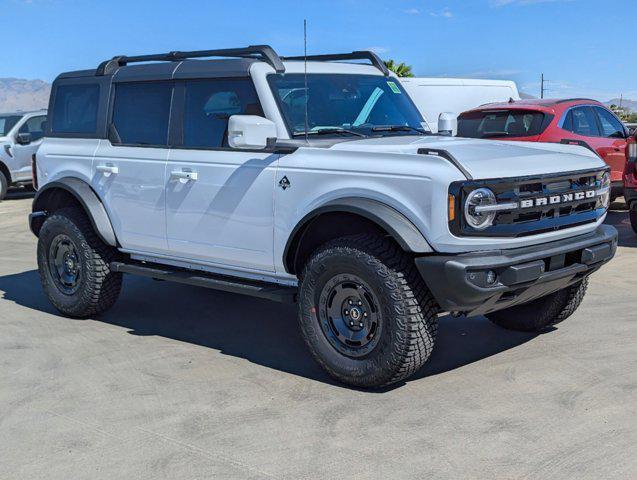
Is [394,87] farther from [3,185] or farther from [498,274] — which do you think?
[3,185]

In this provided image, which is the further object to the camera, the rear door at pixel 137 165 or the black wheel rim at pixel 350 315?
the rear door at pixel 137 165

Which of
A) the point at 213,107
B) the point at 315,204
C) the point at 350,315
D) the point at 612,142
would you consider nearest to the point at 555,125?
the point at 612,142

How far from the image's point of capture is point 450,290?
4629 mm

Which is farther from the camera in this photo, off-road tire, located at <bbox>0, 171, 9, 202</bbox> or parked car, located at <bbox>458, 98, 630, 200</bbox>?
off-road tire, located at <bbox>0, 171, 9, 202</bbox>

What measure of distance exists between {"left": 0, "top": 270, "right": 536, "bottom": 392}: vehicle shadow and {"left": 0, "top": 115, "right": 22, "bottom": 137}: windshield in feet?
36.1

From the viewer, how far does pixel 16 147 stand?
18469 mm

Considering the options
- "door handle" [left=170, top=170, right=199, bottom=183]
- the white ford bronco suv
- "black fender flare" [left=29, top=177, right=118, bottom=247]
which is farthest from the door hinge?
"black fender flare" [left=29, top=177, right=118, bottom=247]

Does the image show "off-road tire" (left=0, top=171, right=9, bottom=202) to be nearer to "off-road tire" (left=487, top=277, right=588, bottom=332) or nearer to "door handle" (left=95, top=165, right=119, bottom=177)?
"door handle" (left=95, top=165, right=119, bottom=177)

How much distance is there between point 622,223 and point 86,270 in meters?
7.97

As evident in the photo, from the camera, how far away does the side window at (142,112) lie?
6371 millimetres

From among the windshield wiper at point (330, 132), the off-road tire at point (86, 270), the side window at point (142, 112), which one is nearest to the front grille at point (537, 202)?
the windshield wiper at point (330, 132)

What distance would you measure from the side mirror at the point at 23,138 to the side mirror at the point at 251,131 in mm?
14373

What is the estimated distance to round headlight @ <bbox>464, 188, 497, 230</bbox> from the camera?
4625mm

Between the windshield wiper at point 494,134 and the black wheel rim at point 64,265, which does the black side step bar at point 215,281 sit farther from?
the windshield wiper at point 494,134
